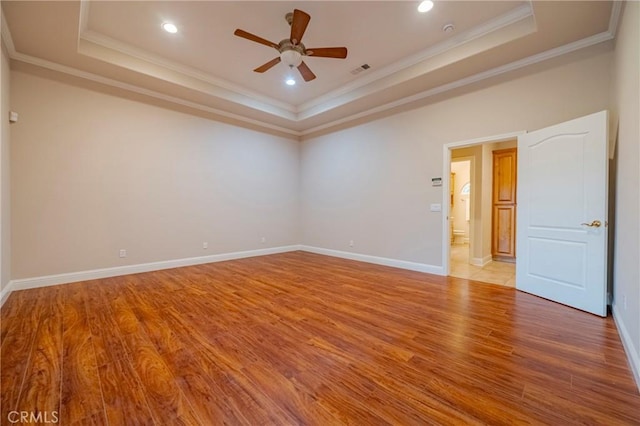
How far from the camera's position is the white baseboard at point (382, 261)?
4570 millimetres

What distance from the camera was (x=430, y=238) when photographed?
4.61 metres

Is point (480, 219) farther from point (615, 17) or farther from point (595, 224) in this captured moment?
point (615, 17)

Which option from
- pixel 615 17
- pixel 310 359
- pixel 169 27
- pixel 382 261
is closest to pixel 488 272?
pixel 382 261

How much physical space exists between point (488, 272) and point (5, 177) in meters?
7.25

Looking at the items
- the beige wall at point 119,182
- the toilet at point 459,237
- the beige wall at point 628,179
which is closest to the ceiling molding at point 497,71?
the beige wall at point 628,179

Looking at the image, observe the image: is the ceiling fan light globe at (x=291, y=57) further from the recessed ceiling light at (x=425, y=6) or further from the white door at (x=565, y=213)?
the white door at (x=565, y=213)

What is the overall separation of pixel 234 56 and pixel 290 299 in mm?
3650

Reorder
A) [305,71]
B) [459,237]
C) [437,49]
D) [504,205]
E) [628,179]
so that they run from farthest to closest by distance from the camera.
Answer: [459,237] → [504,205] → [437,49] → [305,71] → [628,179]

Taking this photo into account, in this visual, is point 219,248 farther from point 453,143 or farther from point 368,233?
point 453,143

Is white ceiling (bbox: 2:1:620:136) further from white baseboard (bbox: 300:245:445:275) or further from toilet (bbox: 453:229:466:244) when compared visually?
toilet (bbox: 453:229:466:244)

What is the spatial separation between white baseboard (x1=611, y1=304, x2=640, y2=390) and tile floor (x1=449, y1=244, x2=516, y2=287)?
55.7 inches

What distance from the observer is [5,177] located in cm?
337

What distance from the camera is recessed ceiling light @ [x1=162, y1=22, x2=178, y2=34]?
131 inches

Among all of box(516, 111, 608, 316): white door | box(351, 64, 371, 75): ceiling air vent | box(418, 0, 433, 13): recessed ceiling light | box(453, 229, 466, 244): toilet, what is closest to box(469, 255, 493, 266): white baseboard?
box(516, 111, 608, 316): white door
